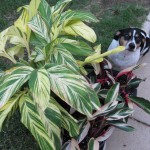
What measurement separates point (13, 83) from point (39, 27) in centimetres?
52

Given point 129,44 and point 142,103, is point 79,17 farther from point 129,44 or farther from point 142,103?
point 129,44

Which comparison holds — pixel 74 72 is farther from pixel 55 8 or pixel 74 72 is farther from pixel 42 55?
pixel 55 8

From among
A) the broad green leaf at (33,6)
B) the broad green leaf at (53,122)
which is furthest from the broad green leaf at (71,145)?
the broad green leaf at (33,6)

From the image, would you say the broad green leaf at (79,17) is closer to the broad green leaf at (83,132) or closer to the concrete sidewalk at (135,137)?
the broad green leaf at (83,132)

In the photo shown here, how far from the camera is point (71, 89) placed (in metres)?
1.84

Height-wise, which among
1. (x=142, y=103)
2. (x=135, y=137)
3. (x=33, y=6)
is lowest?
(x=135, y=137)

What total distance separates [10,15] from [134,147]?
235 centimetres

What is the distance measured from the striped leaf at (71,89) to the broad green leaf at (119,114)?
0.98 feet

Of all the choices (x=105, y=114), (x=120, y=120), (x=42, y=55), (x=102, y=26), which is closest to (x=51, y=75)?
(x=42, y=55)

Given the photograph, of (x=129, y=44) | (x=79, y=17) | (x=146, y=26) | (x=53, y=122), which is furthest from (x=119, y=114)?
(x=146, y=26)

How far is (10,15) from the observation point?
158 inches

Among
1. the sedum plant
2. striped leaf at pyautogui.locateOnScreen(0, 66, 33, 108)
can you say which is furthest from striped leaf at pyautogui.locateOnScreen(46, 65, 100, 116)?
striped leaf at pyautogui.locateOnScreen(0, 66, 33, 108)

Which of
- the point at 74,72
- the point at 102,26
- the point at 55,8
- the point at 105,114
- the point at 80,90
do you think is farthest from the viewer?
the point at 102,26

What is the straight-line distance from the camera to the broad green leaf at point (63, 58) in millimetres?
2104
